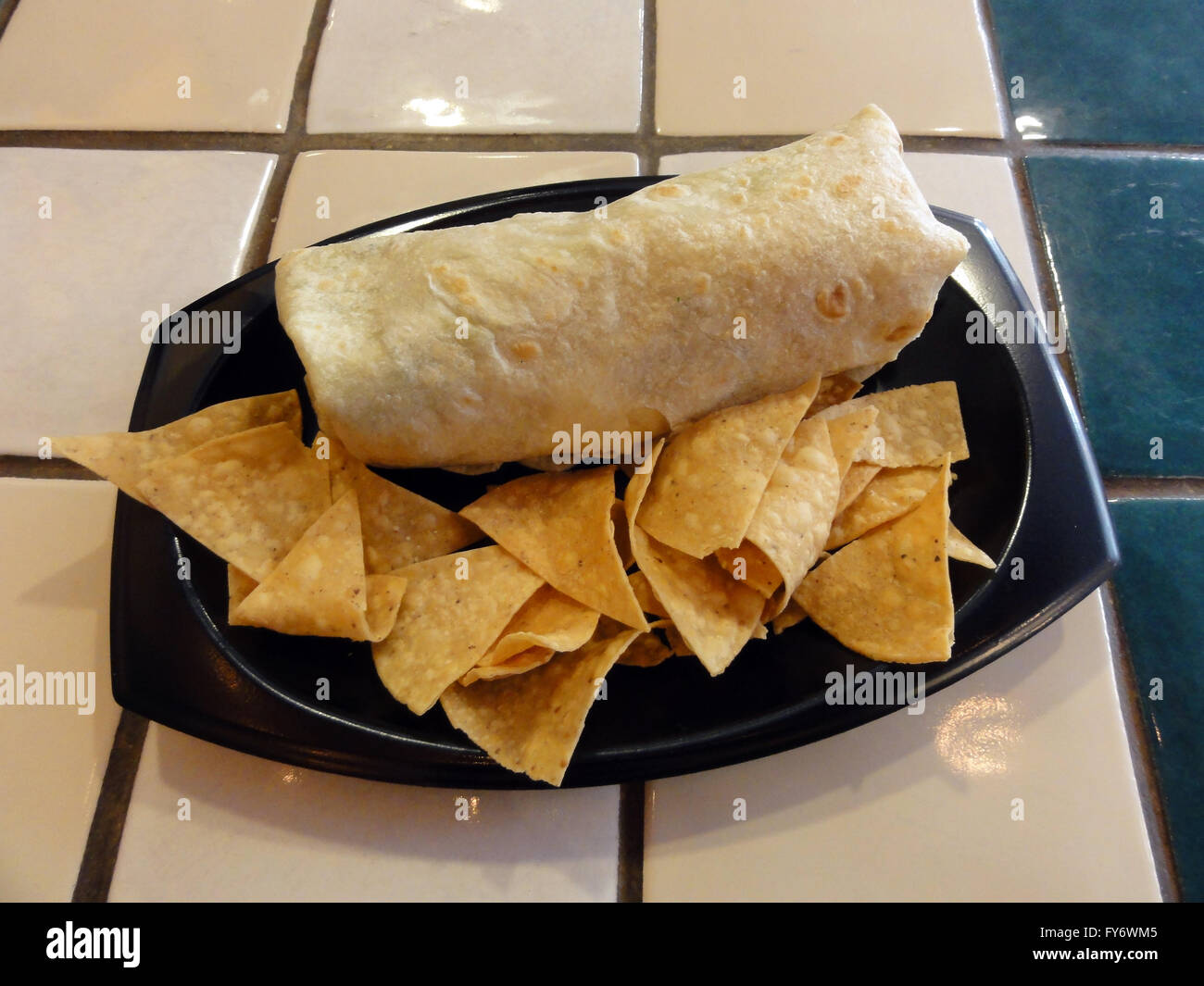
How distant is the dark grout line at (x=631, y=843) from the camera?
3.82 ft

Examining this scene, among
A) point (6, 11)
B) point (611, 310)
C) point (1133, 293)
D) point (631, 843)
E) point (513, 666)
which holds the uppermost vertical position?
point (6, 11)

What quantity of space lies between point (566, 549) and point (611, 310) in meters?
0.32

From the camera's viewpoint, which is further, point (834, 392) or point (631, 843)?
point (834, 392)

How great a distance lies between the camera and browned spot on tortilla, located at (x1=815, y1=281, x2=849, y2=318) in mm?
1183

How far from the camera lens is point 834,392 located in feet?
4.30

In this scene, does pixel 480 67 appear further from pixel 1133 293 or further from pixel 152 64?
pixel 1133 293

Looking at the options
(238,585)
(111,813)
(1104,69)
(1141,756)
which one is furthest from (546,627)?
(1104,69)

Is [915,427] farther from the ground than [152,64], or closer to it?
closer to it

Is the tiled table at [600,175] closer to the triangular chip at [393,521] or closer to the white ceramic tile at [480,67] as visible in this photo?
the white ceramic tile at [480,67]

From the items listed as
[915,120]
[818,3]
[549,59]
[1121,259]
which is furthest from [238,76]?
[1121,259]

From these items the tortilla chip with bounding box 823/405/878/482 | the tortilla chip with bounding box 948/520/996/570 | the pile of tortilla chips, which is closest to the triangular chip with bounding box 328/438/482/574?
the pile of tortilla chips

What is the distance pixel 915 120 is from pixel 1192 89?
2.11ft

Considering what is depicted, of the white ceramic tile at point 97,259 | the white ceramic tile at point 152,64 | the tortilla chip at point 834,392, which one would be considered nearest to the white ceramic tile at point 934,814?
the tortilla chip at point 834,392

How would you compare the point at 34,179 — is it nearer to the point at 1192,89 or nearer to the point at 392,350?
the point at 392,350
